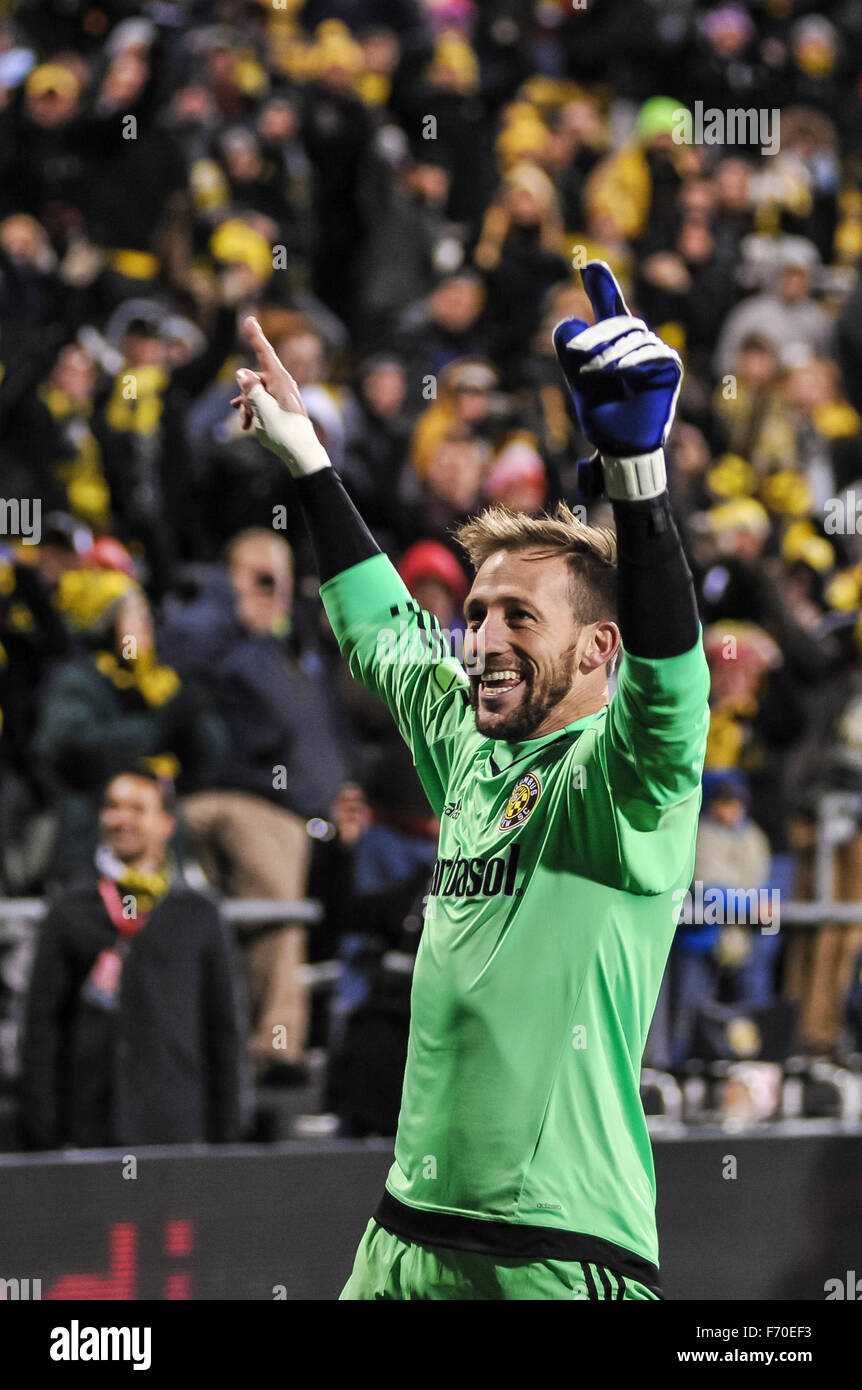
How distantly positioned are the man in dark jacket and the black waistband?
310 centimetres

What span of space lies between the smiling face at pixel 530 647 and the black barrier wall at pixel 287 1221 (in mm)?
2091

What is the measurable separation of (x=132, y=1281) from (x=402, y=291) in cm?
655

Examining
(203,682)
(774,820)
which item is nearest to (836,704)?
(774,820)

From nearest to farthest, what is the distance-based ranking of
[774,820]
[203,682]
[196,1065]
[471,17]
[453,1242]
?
[453,1242] < [196,1065] < [203,682] < [774,820] < [471,17]

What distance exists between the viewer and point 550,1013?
3127 mm

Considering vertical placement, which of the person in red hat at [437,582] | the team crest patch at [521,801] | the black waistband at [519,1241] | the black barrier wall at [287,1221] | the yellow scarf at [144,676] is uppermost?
the person in red hat at [437,582]

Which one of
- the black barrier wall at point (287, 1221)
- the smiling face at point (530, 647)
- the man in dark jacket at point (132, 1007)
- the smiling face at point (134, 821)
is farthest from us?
the smiling face at point (134, 821)

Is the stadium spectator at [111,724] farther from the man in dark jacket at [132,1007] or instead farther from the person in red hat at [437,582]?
the person in red hat at [437,582]

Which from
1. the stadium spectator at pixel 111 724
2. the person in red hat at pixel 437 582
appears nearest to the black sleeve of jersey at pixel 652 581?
the stadium spectator at pixel 111 724

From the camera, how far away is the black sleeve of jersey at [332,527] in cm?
384

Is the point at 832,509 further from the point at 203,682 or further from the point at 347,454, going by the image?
the point at 203,682

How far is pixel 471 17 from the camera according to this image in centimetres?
1296

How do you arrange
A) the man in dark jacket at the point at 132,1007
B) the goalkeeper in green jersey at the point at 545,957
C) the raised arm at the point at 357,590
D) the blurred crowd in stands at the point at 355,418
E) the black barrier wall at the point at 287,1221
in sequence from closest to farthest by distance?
1. the goalkeeper in green jersey at the point at 545,957
2. the raised arm at the point at 357,590
3. the black barrier wall at the point at 287,1221
4. the man in dark jacket at the point at 132,1007
5. the blurred crowd in stands at the point at 355,418

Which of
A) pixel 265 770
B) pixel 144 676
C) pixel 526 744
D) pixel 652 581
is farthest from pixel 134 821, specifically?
pixel 652 581
